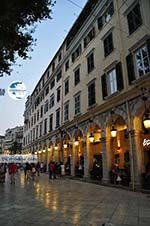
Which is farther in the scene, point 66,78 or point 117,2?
point 66,78

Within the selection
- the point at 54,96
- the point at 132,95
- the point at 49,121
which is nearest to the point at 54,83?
the point at 54,96

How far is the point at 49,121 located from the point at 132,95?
20.3 metres

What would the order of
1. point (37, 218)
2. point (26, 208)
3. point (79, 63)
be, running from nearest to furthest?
point (37, 218) → point (26, 208) → point (79, 63)

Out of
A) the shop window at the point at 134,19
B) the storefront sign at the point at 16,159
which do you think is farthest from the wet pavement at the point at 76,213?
the storefront sign at the point at 16,159

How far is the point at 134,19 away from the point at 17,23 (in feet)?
29.3

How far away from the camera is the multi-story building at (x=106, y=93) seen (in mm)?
13344

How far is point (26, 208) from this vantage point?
27.5 feet

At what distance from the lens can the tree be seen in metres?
7.25

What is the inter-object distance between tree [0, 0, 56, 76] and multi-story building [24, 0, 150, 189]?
622 centimetres

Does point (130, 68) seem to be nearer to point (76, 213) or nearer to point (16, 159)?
point (76, 213)

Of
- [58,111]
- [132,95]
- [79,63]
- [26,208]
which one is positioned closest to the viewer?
[26,208]

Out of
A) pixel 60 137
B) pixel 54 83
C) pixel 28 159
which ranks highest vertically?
pixel 54 83

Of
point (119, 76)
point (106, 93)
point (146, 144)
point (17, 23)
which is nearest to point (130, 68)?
point (119, 76)

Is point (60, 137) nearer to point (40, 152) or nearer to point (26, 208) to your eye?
point (40, 152)
